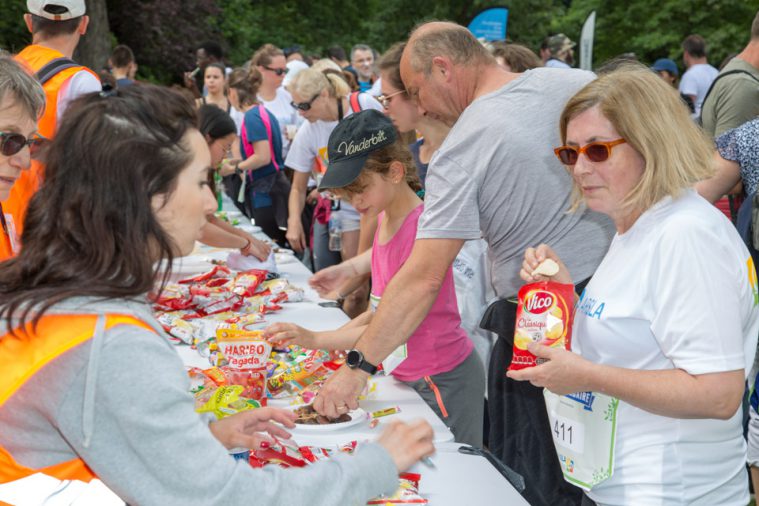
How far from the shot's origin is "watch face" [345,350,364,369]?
2.30 m

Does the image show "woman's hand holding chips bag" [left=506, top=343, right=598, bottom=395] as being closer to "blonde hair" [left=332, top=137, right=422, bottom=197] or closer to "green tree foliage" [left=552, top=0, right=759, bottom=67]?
"blonde hair" [left=332, top=137, right=422, bottom=197]

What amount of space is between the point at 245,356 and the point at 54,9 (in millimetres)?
2335

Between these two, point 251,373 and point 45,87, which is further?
point 45,87

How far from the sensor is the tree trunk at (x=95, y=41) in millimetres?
13375

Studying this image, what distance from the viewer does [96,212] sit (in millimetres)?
1146

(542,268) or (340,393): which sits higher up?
(542,268)

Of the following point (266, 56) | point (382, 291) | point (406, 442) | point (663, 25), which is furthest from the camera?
point (663, 25)

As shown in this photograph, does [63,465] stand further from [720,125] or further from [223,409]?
[720,125]

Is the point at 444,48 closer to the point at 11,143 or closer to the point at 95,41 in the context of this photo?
the point at 11,143

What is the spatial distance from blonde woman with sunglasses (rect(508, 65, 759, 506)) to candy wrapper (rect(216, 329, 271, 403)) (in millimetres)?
875

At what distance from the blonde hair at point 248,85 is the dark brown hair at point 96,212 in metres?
6.42

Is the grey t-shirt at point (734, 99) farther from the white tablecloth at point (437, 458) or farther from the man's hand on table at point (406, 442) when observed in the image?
the man's hand on table at point (406, 442)

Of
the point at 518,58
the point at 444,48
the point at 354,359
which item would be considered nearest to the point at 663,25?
the point at 518,58

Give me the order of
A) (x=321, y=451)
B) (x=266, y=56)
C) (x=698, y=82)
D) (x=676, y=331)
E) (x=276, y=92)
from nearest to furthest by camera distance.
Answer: (x=676, y=331)
(x=321, y=451)
(x=266, y=56)
(x=276, y=92)
(x=698, y=82)
